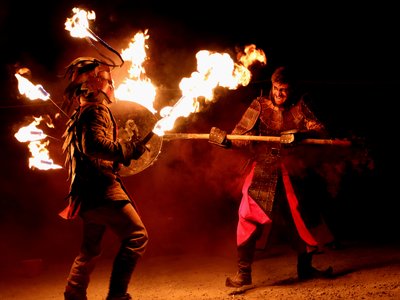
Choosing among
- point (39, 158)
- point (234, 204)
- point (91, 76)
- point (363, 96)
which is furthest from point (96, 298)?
point (363, 96)

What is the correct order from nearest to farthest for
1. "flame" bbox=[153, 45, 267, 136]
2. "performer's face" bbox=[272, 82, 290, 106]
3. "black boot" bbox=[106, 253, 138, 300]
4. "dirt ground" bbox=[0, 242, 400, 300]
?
"black boot" bbox=[106, 253, 138, 300]
"flame" bbox=[153, 45, 267, 136]
"dirt ground" bbox=[0, 242, 400, 300]
"performer's face" bbox=[272, 82, 290, 106]

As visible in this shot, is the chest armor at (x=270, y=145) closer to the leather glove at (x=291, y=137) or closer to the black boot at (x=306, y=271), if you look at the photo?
the leather glove at (x=291, y=137)

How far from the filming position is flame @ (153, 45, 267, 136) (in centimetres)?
482

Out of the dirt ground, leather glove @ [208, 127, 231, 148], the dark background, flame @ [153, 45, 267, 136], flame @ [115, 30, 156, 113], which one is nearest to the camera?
flame @ [153, 45, 267, 136]

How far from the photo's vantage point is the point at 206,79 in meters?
5.35

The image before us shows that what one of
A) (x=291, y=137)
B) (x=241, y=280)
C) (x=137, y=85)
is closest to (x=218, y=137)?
(x=291, y=137)

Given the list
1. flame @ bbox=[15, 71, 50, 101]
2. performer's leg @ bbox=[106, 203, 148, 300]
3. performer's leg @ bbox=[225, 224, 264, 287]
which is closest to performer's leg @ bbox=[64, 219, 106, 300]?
performer's leg @ bbox=[106, 203, 148, 300]

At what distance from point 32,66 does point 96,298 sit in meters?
5.42

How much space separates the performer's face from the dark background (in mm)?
3398

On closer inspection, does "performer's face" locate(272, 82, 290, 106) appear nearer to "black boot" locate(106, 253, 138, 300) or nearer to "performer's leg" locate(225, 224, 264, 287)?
"performer's leg" locate(225, 224, 264, 287)

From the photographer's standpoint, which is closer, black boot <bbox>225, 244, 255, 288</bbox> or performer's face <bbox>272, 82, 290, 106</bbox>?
black boot <bbox>225, 244, 255, 288</bbox>

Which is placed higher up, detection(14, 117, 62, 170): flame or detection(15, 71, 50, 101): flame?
detection(15, 71, 50, 101): flame

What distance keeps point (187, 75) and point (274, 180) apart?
4.70 m

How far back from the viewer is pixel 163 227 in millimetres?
9617
